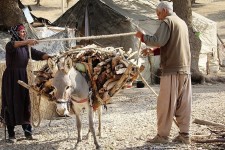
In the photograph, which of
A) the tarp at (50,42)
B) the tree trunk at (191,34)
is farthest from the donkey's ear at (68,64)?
the tree trunk at (191,34)

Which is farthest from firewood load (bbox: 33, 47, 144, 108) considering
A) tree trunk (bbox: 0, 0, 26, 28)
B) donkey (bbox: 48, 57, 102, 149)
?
tree trunk (bbox: 0, 0, 26, 28)

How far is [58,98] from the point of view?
5.96 meters

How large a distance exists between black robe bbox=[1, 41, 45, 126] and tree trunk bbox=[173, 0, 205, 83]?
930cm

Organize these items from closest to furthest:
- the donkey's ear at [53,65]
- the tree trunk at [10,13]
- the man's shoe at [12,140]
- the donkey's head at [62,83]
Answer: the donkey's head at [62,83]
the donkey's ear at [53,65]
the man's shoe at [12,140]
the tree trunk at [10,13]

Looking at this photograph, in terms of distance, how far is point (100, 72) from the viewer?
6703mm

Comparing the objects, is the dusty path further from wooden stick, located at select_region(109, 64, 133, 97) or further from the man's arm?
the man's arm

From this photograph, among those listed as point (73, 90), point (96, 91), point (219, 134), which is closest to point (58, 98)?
point (73, 90)

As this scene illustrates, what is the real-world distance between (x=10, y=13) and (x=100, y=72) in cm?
723

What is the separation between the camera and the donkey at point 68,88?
19.6ft

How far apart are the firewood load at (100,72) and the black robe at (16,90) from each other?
0.48 meters

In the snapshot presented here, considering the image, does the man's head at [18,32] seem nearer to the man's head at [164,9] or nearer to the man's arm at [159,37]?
the man's arm at [159,37]

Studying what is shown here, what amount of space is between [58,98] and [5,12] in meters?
7.98

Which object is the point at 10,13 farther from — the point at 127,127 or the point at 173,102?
the point at 173,102

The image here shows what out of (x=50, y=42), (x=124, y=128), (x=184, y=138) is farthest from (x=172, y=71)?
(x=50, y=42)
